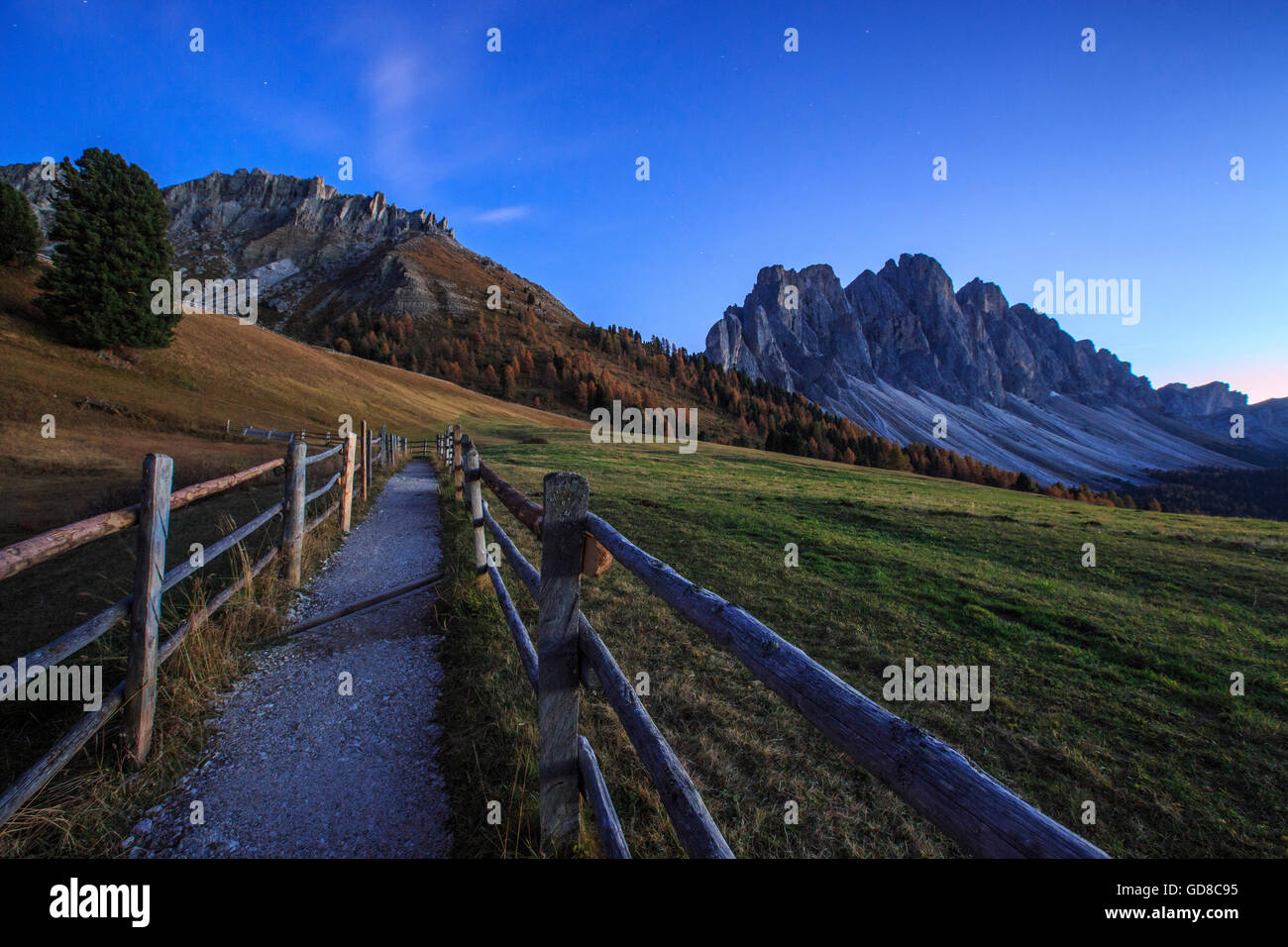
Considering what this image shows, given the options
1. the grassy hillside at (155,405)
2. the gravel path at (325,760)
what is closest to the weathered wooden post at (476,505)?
the gravel path at (325,760)

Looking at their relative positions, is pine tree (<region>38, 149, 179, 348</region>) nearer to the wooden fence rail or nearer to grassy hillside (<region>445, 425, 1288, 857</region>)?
grassy hillside (<region>445, 425, 1288, 857</region>)

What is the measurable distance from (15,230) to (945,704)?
219ft

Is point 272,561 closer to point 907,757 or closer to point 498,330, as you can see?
point 907,757

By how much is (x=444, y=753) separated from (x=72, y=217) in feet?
181

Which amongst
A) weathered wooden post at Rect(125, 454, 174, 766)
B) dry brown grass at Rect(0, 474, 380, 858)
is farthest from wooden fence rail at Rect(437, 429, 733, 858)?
weathered wooden post at Rect(125, 454, 174, 766)

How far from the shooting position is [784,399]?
421ft

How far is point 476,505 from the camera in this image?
710cm

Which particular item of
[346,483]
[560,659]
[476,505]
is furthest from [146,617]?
[346,483]

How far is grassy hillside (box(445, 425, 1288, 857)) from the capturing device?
10.9 feet

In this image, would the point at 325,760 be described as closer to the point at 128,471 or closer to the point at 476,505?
the point at 476,505

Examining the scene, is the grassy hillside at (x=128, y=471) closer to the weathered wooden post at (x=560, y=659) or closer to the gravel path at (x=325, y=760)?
the gravel path at (x=325, y=760)

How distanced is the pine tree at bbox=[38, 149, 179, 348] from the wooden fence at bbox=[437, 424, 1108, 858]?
52251mm
